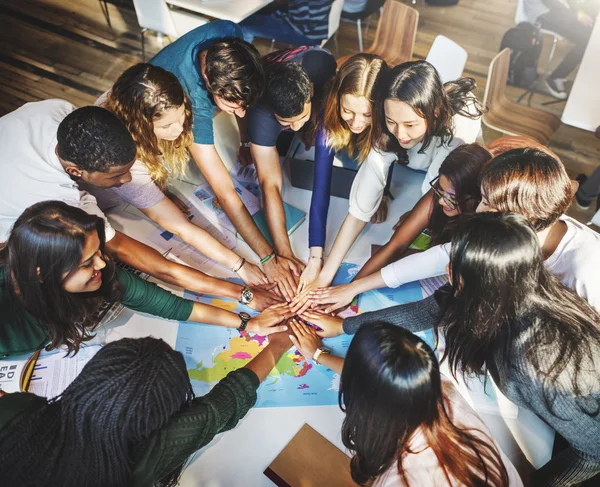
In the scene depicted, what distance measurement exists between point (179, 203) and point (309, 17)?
1800mm

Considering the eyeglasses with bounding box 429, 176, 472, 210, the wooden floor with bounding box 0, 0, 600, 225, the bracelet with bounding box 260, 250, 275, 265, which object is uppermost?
the eyeglasses with bounding box 429, 176, 472, 210

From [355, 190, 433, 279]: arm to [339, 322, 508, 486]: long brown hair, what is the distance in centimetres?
64

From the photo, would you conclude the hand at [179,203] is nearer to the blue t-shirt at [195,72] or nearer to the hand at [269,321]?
the blue t-shirt at [195,72]

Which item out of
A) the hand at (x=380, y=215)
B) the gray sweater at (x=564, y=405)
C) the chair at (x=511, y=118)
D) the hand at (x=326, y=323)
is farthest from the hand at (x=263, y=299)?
the chair at (x=511, y=118)

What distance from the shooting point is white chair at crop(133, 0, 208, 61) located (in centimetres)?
304

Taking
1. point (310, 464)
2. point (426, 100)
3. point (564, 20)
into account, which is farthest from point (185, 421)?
point (564, 20)

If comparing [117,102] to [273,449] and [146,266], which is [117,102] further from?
[273,449]

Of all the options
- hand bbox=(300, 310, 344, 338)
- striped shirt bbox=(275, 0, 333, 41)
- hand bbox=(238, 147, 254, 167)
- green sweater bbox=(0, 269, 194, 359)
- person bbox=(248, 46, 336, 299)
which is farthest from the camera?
striped shirt bbox=(275, 0, 333, 41)

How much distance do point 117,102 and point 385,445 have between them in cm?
126

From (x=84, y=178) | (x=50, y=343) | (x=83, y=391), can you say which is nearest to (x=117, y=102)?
(x=84, y=178)

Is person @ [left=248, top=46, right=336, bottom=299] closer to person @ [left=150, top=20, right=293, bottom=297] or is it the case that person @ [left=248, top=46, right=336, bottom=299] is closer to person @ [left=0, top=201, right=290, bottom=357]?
person @ [left=150, top=20, right=293, bottom=297]

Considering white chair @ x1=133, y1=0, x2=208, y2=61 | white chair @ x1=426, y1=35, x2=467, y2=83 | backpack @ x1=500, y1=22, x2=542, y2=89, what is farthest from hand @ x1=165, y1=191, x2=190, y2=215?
backpack @ x1=500, y1=22, x2=542, y2=89

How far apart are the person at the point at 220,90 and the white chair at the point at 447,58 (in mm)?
1127

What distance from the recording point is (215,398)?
1.15 metres
